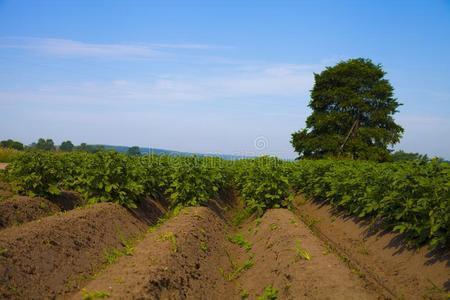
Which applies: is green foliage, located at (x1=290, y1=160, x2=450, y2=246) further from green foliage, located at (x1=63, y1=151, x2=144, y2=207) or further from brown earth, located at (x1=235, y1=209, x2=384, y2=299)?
green foliage, located at (x1=63, y1=151, x2=144, y2=207)

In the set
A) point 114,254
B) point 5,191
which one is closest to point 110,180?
point 5,191

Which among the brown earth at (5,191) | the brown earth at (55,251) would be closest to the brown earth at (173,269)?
the brown earth at (55,251)

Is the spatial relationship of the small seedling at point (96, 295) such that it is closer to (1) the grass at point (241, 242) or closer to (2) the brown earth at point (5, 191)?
(1) the grass at point (241, 242)

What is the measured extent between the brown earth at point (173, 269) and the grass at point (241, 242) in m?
0.54

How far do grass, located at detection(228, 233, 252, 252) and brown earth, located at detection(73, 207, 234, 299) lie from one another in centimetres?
54

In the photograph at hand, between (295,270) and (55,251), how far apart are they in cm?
409

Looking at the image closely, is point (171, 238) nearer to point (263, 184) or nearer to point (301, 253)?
point (301, 253)

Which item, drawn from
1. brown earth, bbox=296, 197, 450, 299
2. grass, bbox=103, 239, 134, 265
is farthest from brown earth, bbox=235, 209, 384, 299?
grass, bbox=103, 239, 134, 265

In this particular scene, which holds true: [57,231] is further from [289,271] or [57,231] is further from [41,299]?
[289,271]

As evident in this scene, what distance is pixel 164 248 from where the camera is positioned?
23.7 ft

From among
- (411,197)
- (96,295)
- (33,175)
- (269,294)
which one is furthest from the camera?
(33,175)

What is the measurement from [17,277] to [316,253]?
455 cm

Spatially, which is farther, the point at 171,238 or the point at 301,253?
the point at 171,238

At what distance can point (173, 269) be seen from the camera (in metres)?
6.43
